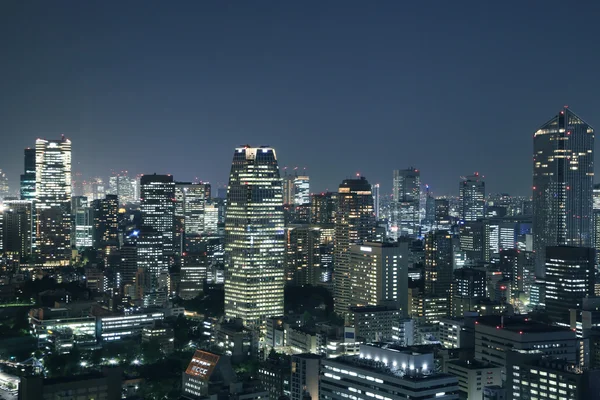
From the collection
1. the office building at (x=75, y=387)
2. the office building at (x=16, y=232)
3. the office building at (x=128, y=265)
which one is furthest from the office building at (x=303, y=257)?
the office building at (x=75, y=387)

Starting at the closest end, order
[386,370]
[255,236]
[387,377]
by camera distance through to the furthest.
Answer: [387,377]
[386,370]
[255,236]

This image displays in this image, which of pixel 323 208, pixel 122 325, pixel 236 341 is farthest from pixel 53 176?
pixel 236 341

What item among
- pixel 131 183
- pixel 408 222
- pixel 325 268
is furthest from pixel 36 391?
pixel 131 183

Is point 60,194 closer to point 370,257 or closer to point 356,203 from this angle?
point 356,203

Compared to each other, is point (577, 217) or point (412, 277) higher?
point (577, 217)

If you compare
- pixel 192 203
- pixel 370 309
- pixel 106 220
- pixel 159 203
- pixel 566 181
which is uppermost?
pixel 566 181

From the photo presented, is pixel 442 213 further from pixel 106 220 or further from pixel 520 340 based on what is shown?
pixel 520 340
